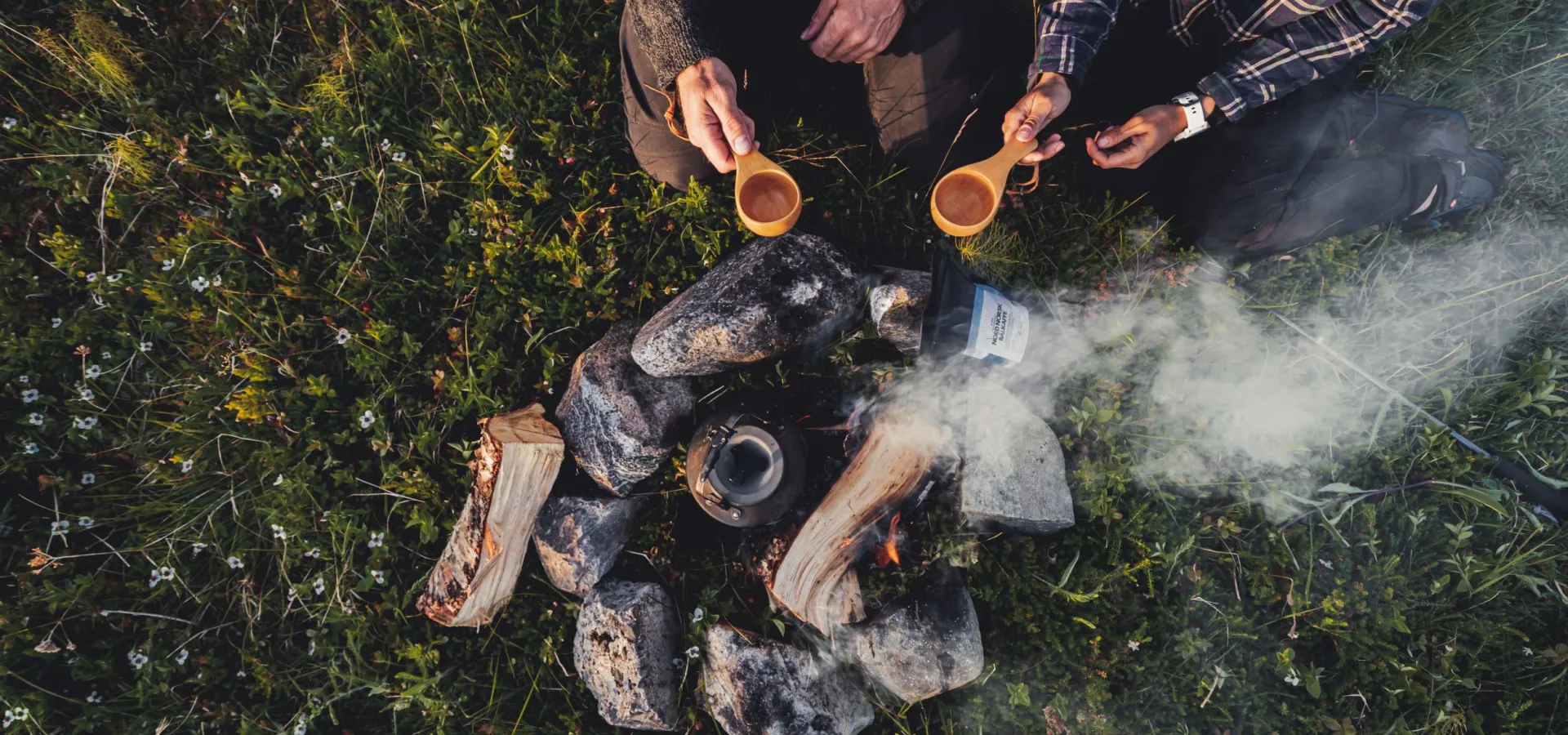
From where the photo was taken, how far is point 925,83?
305 centimetres

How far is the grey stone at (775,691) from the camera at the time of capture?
9.35ft

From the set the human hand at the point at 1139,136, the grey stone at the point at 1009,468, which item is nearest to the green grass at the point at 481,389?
the grey stone at the point at 1009,468

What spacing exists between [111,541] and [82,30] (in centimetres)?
263

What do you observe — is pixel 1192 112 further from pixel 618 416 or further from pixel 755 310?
pixel 618 416

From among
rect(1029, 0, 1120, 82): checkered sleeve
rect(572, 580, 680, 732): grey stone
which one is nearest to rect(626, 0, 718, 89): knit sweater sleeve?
rect(1029, 0, 1120, 82): checkered sleeve

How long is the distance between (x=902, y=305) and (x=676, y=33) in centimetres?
142

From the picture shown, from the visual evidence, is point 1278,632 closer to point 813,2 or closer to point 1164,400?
point 1164,400

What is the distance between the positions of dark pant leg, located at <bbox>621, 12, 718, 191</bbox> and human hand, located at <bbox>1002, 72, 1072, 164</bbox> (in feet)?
4.47

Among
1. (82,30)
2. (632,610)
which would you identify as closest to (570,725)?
(632,610)

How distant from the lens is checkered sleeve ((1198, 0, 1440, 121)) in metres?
2.53

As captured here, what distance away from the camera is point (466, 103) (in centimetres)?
349

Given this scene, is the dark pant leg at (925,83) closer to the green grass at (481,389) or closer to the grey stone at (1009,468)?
the green grass at (481,389)

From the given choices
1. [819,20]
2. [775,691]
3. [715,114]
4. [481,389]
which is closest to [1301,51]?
[819,20]

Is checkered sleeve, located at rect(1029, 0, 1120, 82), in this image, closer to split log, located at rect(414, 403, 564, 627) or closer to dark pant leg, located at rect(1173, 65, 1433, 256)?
dark pant leg, located at rect(1173, 65, 1433, 256)
